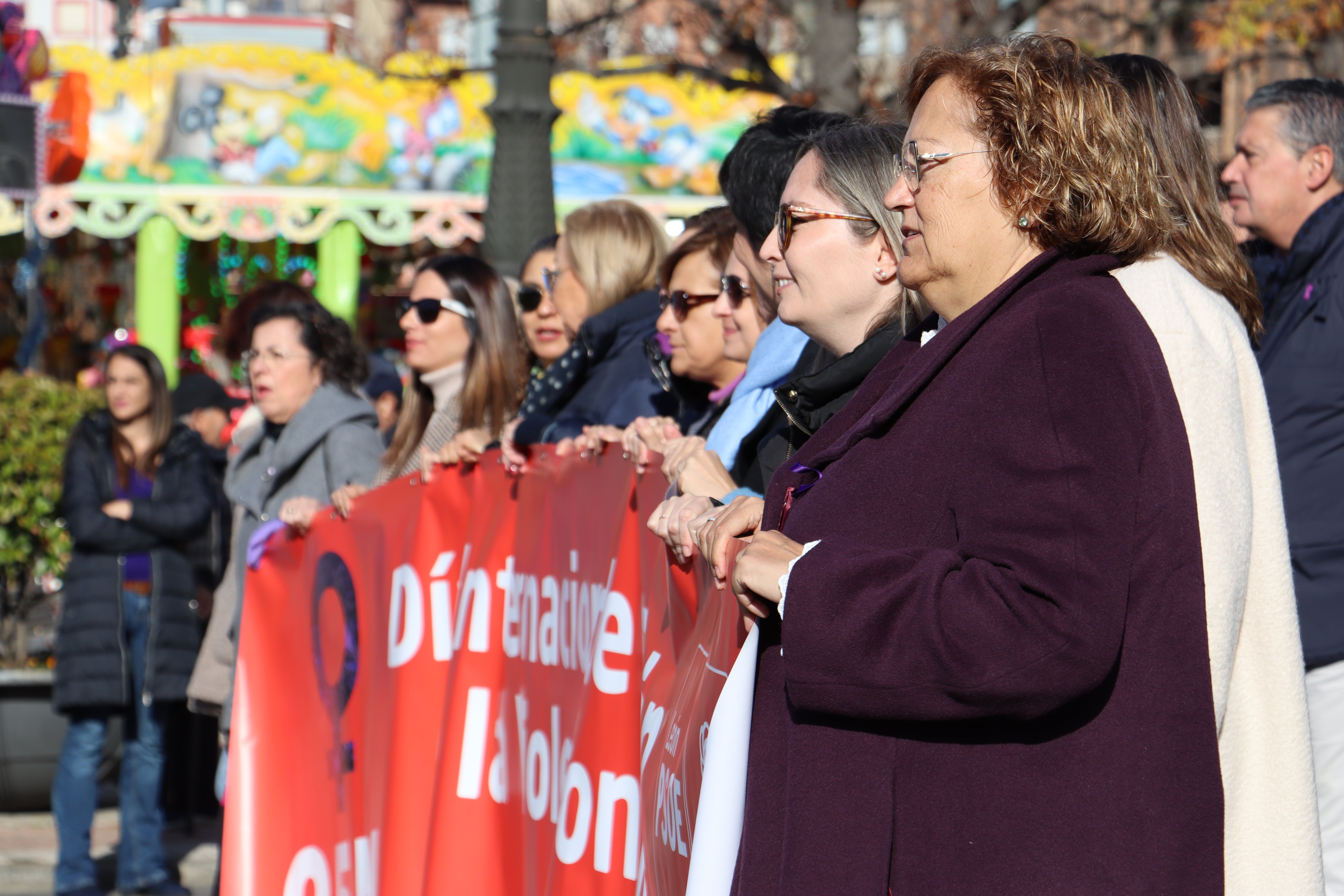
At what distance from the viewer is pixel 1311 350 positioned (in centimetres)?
331

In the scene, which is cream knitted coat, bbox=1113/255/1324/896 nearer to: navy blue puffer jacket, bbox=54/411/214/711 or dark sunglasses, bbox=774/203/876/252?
dark sunglasses, bbox=774/203/876/252

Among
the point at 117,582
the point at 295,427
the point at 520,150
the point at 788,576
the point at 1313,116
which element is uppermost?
the point at 520,150

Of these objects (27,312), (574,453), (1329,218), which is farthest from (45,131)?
(1329,218)

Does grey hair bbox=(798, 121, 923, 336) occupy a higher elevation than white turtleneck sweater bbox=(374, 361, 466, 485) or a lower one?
higher

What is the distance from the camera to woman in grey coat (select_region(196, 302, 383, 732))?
478cm

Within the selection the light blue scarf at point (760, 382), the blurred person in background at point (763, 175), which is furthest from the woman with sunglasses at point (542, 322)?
the light blue scarf at point (760, 382)

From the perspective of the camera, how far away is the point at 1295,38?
1023 cm

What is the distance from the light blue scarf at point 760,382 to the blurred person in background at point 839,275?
422 mm

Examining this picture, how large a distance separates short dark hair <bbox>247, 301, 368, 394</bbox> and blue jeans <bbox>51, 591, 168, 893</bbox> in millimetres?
1611

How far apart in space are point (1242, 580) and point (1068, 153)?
56cm

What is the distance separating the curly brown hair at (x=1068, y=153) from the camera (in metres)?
1.79

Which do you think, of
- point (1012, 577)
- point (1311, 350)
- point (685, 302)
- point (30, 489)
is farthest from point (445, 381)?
point (30, 489)

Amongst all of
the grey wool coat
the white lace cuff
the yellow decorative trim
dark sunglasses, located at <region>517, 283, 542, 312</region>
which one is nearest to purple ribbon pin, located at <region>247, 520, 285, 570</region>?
the grey wool coat

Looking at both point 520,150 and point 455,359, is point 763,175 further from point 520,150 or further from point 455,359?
point 520,150
